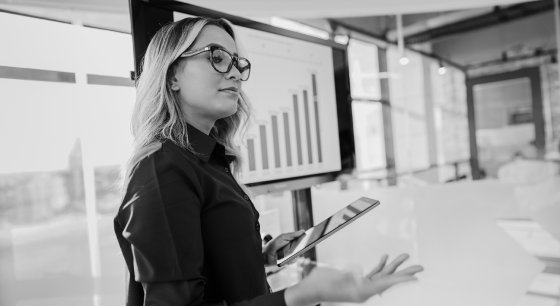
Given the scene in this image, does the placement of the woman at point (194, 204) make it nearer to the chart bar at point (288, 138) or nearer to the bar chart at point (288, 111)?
the bar chart at point (288, 111)

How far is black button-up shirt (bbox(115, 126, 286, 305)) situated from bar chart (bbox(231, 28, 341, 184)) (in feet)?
2.88

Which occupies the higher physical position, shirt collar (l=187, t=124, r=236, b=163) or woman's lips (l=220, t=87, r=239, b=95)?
woman's lips (l=220, t=87, r=239, b=95)

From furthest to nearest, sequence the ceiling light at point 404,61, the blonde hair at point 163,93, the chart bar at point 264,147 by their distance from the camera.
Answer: the ceiling light at point 404,61 < the chart bar at point 264,147 < the blonde hair at point 163,93

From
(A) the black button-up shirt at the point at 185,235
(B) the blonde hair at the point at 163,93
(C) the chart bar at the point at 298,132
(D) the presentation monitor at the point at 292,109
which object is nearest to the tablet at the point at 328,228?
(A) the black button-up shirt at the point at 185,235

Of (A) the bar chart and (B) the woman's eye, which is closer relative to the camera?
(B) the woman's eye

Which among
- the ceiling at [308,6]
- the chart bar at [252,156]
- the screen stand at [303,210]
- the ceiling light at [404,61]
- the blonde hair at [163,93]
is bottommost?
the screen stand at [303,210]

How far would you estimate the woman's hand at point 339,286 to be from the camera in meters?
0.69

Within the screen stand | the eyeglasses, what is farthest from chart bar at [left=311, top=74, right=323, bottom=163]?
the eyeglasses

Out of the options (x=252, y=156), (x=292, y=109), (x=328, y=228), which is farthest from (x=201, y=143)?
(x=292, y=109)

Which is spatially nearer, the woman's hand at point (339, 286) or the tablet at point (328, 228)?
the woman's hand at point (339, 286)

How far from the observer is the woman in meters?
0.78

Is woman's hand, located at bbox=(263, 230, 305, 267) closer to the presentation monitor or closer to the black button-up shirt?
the black button-up shirt

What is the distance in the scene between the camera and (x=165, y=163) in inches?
32.8

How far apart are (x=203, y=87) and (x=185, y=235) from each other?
464mm
